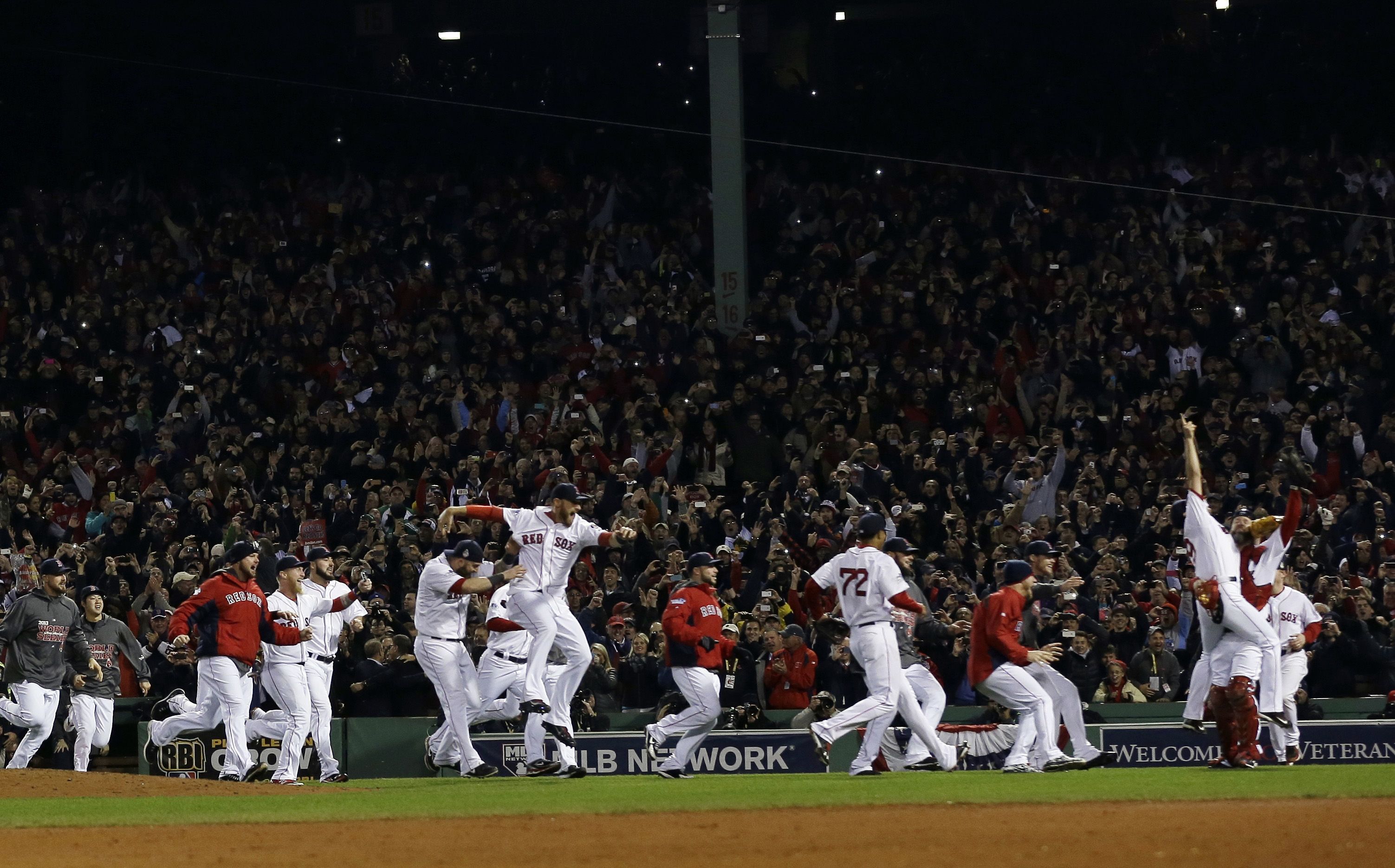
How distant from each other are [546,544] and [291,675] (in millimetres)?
2655

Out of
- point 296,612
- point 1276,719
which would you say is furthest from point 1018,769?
point 296,612

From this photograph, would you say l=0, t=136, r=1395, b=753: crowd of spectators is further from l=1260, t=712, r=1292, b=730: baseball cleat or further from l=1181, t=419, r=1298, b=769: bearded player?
l=1181, t=419, r=1298, b=769: bearded player

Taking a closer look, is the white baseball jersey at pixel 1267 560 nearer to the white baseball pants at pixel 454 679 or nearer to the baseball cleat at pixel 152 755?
the white baseball pants at pixel 454 679

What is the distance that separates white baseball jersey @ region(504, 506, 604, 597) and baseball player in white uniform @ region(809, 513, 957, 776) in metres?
1.97

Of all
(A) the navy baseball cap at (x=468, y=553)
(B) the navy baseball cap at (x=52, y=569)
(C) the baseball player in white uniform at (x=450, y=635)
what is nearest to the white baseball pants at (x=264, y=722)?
(B) the navy baseball cap at (x=52, y=569)

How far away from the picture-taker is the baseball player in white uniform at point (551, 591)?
14789 millimetres

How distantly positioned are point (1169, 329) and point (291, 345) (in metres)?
12.2

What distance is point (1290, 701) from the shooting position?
15.6 m

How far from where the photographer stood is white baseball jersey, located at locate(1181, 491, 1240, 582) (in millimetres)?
13789

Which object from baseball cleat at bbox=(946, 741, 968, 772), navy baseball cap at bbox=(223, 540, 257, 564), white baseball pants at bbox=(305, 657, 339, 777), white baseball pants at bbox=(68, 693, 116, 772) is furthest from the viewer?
white baseball pants at bbox=(68, 693, 116, 772)

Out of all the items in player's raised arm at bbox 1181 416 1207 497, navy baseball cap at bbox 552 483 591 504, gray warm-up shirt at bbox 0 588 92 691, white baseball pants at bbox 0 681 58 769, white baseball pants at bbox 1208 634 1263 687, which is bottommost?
white baseball pants at bbox 0 681 58 769

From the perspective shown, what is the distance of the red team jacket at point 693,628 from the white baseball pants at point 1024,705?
7.28ft

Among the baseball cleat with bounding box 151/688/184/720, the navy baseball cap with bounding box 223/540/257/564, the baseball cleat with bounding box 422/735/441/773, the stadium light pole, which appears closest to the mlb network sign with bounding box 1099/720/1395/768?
the baseball cleat with bounding box 422/735/441/773

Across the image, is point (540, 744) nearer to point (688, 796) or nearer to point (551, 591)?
point (551, 591)
